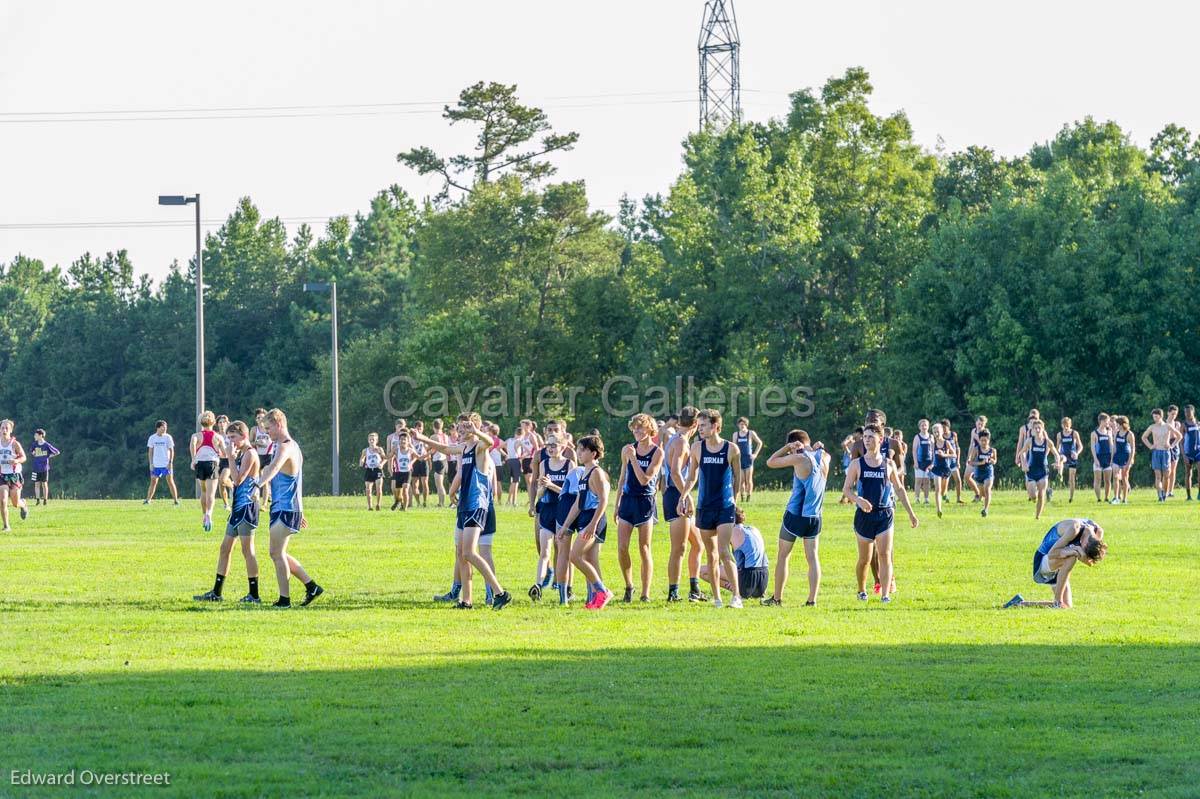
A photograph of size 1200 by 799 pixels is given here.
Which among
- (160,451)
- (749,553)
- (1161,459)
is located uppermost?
(160,451)

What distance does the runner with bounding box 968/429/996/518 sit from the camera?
33.2 meters

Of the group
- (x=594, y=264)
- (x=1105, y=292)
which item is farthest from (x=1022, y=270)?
(x=594, y=264)

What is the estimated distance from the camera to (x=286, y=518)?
16.4m

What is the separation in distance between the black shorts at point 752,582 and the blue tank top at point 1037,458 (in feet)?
50.2

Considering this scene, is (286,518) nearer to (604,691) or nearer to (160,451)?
(604,691)

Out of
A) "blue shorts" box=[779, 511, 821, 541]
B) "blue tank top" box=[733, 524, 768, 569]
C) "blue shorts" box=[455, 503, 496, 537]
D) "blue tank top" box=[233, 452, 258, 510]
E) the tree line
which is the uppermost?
the tree line

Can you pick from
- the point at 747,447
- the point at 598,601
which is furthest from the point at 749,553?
the point at 747,447

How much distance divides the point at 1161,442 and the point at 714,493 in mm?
23154

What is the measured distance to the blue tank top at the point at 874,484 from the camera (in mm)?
17484

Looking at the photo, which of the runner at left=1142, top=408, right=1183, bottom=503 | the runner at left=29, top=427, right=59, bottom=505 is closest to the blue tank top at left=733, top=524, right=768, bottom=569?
the runner at left=1142, top=408, right=1183, bottom=503

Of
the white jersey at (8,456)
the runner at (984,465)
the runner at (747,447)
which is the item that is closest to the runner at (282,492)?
the white jersey at (8,456)

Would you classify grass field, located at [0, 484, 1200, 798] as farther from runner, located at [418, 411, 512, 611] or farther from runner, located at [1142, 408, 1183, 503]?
runner, located at [1142, 408, 1183, 503]

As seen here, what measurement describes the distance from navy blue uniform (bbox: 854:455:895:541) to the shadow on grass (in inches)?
154

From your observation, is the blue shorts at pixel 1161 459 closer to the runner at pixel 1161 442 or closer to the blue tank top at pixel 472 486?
the runner at pixel 1161 442
